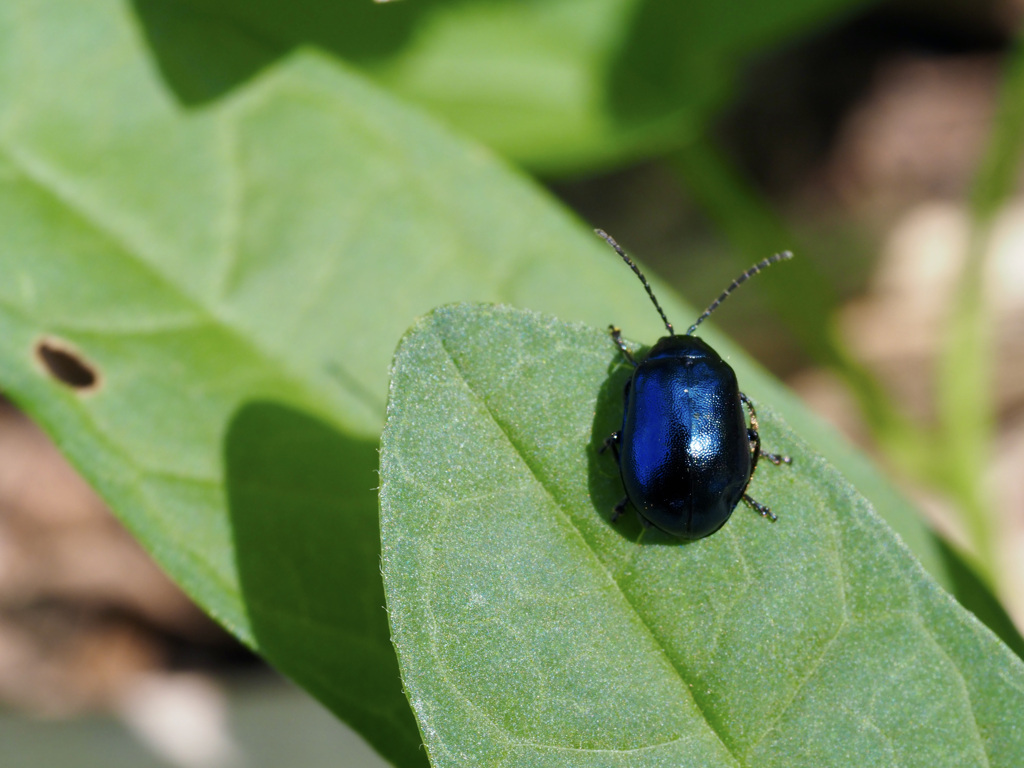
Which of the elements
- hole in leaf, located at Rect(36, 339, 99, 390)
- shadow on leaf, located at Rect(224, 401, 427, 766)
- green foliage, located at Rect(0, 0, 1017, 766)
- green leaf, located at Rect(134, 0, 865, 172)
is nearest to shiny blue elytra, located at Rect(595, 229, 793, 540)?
green foliage, located at Rect(0, 0, 1017, 766)

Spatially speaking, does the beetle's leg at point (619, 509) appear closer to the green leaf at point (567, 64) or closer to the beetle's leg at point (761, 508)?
the beetle's leg at point (761, 508)

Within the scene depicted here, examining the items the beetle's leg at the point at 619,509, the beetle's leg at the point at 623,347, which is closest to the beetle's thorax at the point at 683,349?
the beetle's leg at the point at 623,347

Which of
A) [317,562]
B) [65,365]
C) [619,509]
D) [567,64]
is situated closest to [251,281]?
[65,365]

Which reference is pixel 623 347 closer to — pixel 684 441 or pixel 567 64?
pixel 684 441

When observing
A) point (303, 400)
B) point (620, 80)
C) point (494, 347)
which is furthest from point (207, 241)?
point (620, 80)

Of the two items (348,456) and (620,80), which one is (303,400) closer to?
(348,456)

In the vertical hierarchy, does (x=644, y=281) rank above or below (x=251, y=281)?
below

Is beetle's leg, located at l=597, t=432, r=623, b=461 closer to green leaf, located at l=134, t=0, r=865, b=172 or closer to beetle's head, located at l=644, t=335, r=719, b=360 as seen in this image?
beetle's head, located at l=644, t=335, r=719, b=360
